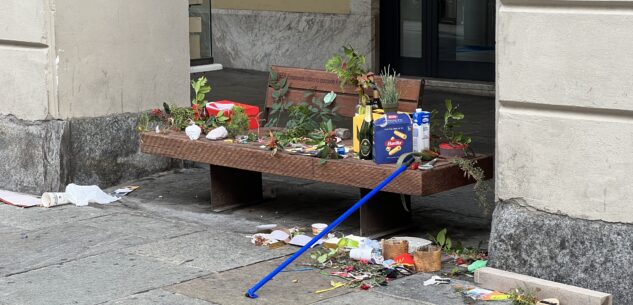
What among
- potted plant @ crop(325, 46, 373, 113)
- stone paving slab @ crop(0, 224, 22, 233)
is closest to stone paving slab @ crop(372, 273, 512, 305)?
potted plant @ crop(325, 46, 373, 113)

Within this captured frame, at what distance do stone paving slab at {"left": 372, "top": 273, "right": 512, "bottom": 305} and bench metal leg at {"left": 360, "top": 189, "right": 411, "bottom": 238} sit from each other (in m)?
0.79

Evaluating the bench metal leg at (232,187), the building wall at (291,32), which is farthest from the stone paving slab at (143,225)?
the building wall at (291,32)

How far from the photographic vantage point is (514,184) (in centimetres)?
583

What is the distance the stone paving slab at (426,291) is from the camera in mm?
5602

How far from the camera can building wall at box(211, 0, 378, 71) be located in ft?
44.9

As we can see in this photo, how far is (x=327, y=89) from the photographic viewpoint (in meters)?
7.48

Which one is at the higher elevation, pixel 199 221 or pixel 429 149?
pixel 429 149

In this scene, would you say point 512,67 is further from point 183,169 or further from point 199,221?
point 183,169

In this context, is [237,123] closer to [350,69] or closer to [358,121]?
[350,69]

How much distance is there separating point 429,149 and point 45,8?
307 cm

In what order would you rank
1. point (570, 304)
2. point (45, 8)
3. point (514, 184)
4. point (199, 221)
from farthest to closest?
point (45, 8) < point (199, 221) < point (514, 184) < point (570, 304)

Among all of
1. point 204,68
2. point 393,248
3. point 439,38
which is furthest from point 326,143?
point 439,38

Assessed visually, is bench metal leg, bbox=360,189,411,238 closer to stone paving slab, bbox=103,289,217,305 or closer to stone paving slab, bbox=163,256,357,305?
stone paving slab, bbox=163,256,357,305

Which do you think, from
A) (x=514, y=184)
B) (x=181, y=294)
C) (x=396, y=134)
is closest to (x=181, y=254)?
(x=181, y=294)
